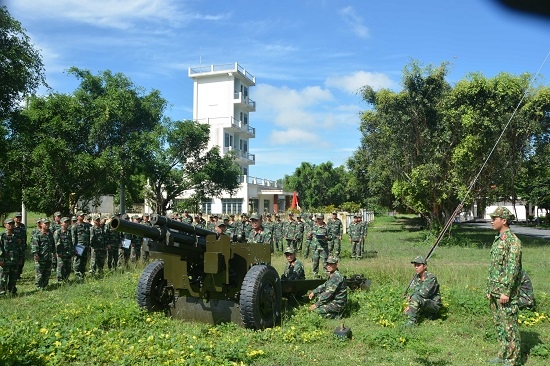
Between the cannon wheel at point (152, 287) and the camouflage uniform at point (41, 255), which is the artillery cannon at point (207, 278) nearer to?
the cannon wheel at point (152, 287)

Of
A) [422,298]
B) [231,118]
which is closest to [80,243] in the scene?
[422,298]

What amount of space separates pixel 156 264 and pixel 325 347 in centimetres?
332

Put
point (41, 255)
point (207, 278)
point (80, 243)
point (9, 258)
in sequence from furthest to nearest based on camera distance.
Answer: point (80, 243) < point (41, 255) < point (9, 258) < point (207, 278)

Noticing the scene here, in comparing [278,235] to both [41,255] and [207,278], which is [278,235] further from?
[207,278]

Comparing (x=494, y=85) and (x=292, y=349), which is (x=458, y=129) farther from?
(x=292, y=349)

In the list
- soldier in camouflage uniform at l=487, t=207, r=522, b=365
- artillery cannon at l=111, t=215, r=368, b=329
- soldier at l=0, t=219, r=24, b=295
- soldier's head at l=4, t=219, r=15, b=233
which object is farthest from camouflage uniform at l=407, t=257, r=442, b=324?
soldier's head at l=4, t=219, r=15, b=233

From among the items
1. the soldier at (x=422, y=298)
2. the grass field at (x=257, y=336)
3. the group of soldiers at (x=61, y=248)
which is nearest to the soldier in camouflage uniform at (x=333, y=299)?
the grass field at (x=257, y=336)

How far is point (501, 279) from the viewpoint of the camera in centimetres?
616

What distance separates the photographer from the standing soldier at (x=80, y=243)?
1260 cm

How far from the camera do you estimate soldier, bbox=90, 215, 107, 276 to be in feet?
44.5

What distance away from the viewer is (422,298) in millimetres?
8219

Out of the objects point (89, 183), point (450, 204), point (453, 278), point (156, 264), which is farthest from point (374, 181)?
point (156, 264)

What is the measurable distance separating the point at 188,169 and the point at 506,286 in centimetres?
3007

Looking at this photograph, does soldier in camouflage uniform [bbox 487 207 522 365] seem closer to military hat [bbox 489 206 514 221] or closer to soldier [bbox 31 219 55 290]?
military hat [bbox 489 206 514 221]
